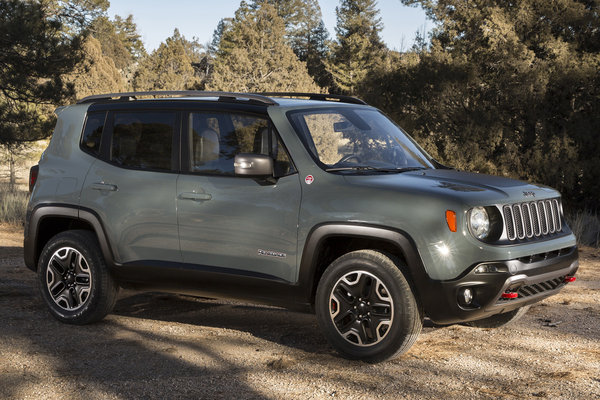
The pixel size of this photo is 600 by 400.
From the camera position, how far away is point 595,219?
1714cm

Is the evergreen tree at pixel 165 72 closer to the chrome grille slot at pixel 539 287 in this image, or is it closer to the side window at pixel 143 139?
the side window at pixel 143 139

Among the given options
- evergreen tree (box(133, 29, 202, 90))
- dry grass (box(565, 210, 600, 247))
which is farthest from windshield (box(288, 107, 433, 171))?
evergreen tree (box(133, 29, 202, 90))

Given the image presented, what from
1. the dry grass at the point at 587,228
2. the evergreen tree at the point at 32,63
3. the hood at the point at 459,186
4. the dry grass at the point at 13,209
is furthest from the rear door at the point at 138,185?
the evergreen tree at the point at 32,63

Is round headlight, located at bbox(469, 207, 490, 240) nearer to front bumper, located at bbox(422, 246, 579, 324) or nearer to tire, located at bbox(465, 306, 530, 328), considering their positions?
front bumper, located at bbox(422, 246, 579, 324)

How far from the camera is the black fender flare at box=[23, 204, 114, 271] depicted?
6488 millimetres

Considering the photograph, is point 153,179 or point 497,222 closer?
point 497,222

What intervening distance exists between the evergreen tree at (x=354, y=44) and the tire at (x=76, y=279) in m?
49.4

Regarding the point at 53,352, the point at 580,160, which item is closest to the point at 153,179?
the point at 53,352

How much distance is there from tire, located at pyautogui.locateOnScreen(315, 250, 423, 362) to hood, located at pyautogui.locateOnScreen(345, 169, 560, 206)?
19.5 inches

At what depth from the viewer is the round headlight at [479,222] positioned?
16.6 ft

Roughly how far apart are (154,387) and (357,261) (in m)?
1.57

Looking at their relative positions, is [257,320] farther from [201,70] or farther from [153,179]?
[201,70]

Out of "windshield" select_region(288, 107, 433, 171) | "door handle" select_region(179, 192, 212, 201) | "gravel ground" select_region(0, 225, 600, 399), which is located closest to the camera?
"gravel ground" select_region(0, 225, 600, 399)

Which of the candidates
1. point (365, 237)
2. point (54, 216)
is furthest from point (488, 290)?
point (54, 216)
